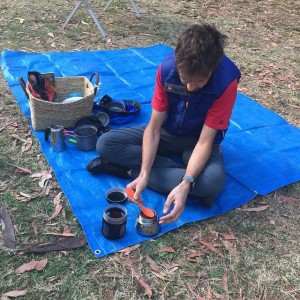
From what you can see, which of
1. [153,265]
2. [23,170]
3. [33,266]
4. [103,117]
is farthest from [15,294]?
[103,117]

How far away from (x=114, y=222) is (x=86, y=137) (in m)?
1.11

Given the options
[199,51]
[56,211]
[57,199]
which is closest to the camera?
[199,51]

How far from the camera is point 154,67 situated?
5.21 meters

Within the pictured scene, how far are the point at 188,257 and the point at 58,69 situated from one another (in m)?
3.16

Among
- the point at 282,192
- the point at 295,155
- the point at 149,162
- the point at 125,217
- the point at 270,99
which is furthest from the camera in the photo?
the point at 270,99

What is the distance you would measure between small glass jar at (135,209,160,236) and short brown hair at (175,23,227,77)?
996mm

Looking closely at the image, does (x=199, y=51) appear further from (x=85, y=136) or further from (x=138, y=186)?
(x=85, y=136)

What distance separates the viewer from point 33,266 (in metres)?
2.44

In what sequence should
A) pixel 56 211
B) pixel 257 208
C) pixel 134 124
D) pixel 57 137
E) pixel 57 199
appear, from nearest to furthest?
pixel 56 211 < pixel 57 199 < pixel 257 208 < pixel 57 137 < pixel 134 124

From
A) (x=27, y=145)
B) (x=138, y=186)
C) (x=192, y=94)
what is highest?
(x=192, y=94)

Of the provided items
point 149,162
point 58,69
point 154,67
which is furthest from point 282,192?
point 58,69

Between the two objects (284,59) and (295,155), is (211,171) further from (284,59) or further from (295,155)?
(284,59)

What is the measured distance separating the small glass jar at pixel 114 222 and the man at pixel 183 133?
0.51ft

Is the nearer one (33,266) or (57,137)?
(33,266)
